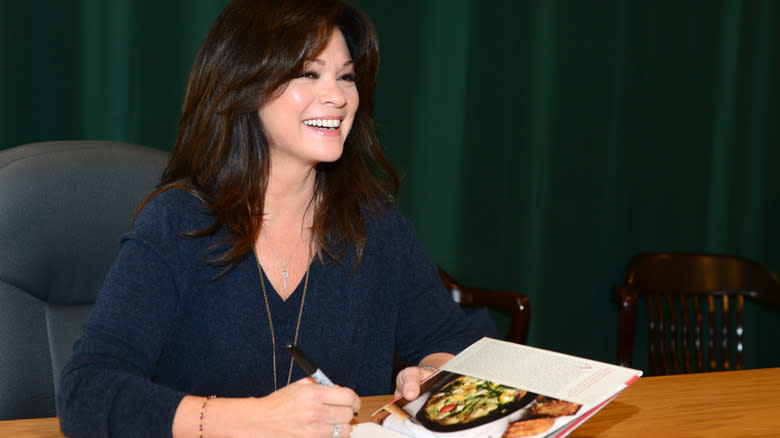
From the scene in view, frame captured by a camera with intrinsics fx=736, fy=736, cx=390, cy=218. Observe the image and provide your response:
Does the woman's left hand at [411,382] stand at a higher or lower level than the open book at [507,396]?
lower

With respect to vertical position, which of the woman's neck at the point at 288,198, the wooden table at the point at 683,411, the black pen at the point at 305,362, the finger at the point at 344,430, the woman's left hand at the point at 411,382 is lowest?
the wooden table at the point at 683,411

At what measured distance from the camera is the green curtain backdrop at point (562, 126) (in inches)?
87.1

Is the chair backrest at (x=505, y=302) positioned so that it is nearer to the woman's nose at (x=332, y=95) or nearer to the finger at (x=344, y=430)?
the woman's nose at (x=332, y=95)

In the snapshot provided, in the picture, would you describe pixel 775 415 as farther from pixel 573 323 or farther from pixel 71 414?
pixel 573 323

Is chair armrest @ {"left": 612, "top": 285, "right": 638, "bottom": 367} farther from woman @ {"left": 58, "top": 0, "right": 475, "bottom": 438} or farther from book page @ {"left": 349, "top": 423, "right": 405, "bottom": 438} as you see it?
book page @ {"left": 349, "top": 423, "right": 405, "bottom": 438}

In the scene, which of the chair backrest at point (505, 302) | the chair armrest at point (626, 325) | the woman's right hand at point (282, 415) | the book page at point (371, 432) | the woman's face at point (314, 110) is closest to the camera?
the woman's right hand at point (282, 415)

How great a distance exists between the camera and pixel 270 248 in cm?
147

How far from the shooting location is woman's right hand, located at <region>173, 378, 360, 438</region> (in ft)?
3.17

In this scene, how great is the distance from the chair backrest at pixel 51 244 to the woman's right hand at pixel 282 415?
19.7 inches

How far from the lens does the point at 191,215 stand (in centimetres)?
138

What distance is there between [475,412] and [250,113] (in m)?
0.76

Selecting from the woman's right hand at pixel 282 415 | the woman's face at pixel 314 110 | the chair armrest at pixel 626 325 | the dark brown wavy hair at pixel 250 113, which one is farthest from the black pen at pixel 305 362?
the chair armrest at pixel 626 325

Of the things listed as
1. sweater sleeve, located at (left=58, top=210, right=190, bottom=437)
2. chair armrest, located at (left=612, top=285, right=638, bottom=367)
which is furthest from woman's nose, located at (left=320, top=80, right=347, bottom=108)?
chair armrest, located at (left=612, top=285, right=638, bottom=367)

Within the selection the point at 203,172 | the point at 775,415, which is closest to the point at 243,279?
the point at 203,172
